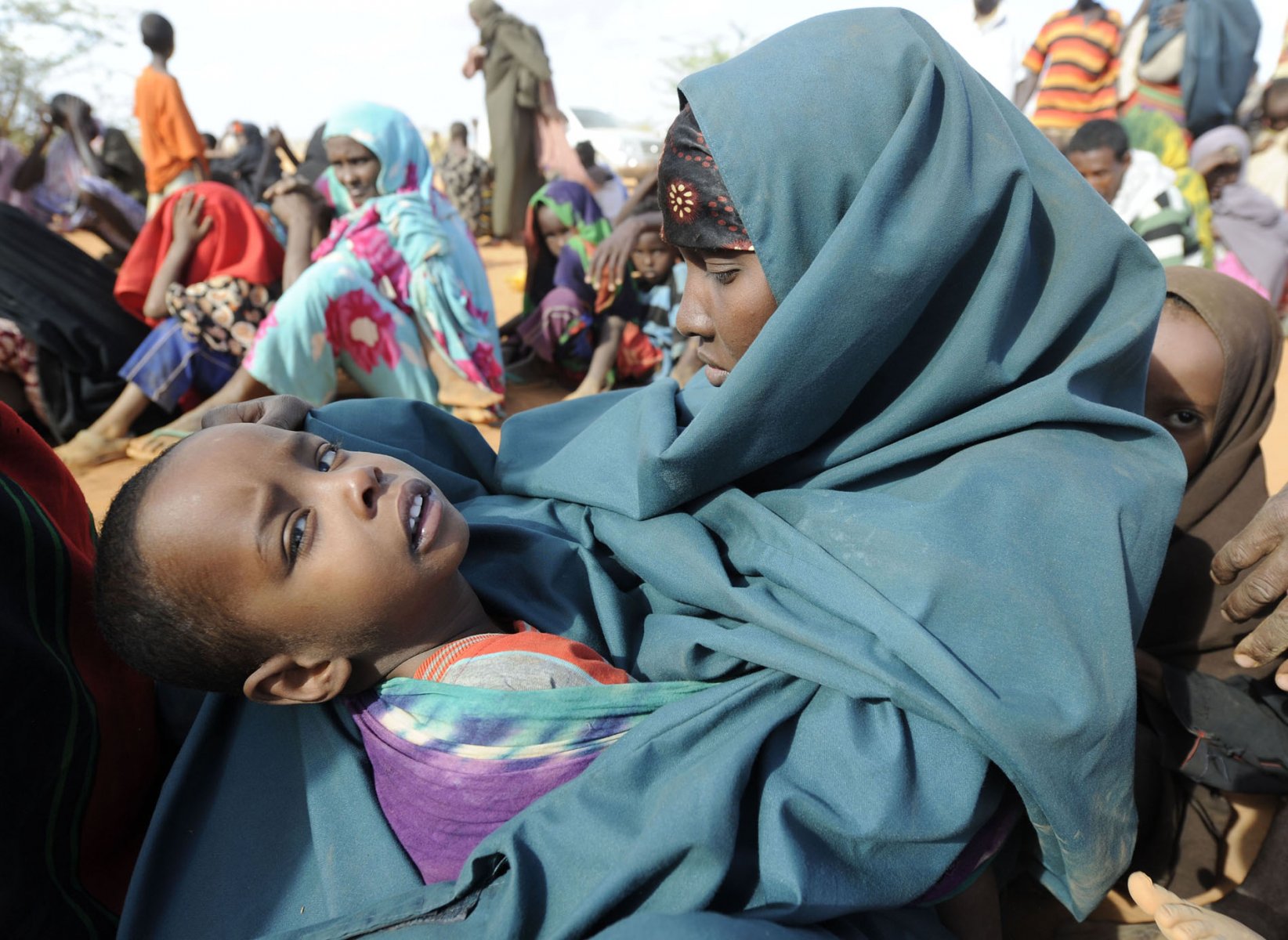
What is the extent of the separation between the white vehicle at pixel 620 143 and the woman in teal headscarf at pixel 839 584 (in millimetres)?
15478

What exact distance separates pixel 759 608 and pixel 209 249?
16.6 feet

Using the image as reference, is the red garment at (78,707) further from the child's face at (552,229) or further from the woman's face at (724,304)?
the child's face at (552,229)

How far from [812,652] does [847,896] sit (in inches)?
14.2

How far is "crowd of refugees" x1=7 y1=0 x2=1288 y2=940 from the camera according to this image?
128cm

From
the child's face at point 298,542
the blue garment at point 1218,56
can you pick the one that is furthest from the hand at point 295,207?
the blue garment at point 1218,56

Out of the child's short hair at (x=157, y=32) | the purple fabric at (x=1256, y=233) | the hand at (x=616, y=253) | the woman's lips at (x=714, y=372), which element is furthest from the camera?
the child's short hair at (x=157, y=32)

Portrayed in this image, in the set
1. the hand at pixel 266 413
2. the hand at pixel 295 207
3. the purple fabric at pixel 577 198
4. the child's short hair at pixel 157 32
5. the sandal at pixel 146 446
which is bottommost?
the sandal at pixel 146 446

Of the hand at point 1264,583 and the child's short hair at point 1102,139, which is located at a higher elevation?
the child's short hair at point 1102,139

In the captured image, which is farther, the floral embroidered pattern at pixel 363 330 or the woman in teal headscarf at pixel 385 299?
the floral embroidered pattern at pixel 363 330

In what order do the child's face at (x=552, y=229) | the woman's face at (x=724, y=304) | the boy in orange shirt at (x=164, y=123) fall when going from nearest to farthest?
1. the woman's face at (x=724, y=304)
2. the child's face at (x=552, y=229)
3. the boy in orange shirt at (x=164, y=123)

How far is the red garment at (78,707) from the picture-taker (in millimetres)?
1318

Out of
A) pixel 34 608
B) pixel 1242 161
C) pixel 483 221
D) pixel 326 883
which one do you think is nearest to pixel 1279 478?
pixel 1242 161

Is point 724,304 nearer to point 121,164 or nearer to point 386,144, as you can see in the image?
point 386,144

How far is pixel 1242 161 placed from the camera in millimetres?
7086
